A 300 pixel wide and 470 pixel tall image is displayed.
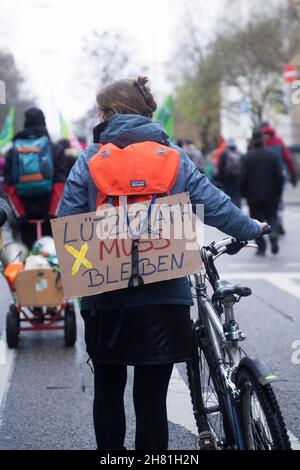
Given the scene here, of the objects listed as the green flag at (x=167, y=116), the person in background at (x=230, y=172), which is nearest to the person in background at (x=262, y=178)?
the person in background at (x=230, y=172)

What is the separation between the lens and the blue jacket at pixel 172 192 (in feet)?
12.4

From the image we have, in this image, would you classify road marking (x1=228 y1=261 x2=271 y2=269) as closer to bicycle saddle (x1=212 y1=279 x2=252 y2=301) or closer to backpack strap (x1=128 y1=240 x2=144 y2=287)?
bicycle saddle (x1=212 y1=279 x2=252 y2=301)

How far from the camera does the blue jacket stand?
3.77 metres

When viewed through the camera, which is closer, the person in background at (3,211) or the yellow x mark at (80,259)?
the yellow x mark at (80,259)

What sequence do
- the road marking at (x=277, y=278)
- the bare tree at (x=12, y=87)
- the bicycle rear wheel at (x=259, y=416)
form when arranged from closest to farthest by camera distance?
the bicycle rear wheel at (x=259, y=416), the road marking at (x=277, y=278), the bare tree at (x=12, y=87)

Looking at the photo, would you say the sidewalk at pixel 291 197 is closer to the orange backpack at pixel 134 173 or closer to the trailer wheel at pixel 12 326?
the trailer wheel at pixel 12 326

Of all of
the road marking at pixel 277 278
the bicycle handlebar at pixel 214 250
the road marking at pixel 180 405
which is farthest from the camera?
the road marking at pixel 277 278

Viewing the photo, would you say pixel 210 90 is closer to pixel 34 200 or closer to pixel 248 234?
pixel 34 200

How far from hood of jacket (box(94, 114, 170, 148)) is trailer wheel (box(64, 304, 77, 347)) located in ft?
13.1

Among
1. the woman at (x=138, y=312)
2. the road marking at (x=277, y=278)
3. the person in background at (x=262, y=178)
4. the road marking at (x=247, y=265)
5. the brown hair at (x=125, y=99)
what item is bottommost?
the road marking at (x=247, y=265)

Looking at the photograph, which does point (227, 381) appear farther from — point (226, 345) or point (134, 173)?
point (134, 173)

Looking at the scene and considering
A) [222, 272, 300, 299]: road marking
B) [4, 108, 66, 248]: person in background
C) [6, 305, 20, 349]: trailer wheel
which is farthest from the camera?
[222, 272, 300, 299]: road marking

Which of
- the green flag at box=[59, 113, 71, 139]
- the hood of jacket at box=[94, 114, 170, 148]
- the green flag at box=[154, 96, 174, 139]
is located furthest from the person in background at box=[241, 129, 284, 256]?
the hood of jacket at box=[94, 114, 170, 148]

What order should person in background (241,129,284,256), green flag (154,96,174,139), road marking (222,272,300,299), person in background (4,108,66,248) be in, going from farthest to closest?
1. green flag (154,96,174,139)
2. person in background (241,129,284,256)
3. road marking (222,272,300,299)
4. person in background (4,108,66,248)
